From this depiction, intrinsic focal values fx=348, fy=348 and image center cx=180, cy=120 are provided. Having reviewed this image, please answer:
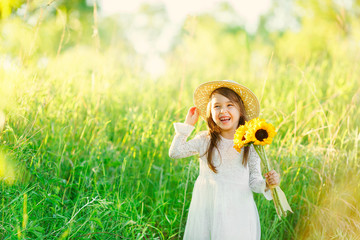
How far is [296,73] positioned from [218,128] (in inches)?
103

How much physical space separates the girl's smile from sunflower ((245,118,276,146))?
32 centimetres

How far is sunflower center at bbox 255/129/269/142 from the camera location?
1938mm

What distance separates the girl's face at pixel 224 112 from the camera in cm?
225

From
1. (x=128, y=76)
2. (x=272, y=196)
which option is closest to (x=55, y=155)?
(x=272, y=196)

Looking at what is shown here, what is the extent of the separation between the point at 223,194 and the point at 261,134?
500mm

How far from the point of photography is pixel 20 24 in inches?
109

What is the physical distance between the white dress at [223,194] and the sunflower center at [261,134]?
0.36m

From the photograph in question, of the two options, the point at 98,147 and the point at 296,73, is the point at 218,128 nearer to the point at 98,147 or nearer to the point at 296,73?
the point at 98,147

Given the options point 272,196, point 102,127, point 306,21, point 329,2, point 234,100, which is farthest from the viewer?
point 306,21

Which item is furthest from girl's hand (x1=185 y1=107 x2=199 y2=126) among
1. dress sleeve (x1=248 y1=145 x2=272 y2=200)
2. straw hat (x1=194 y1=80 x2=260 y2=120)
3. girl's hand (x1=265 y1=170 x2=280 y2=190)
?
girl's hand (x1=265 y1=170 x2=280 y2=190)

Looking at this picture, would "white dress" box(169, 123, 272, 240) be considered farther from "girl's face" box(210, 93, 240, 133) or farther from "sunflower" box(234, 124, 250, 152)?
"sunflower" box(234, 124, 250, 152)

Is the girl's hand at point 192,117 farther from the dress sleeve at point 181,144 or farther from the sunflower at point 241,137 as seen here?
the sunflower at point 241,137

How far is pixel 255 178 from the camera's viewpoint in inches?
88.5

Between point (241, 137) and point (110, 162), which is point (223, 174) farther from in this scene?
point (110, 162)
